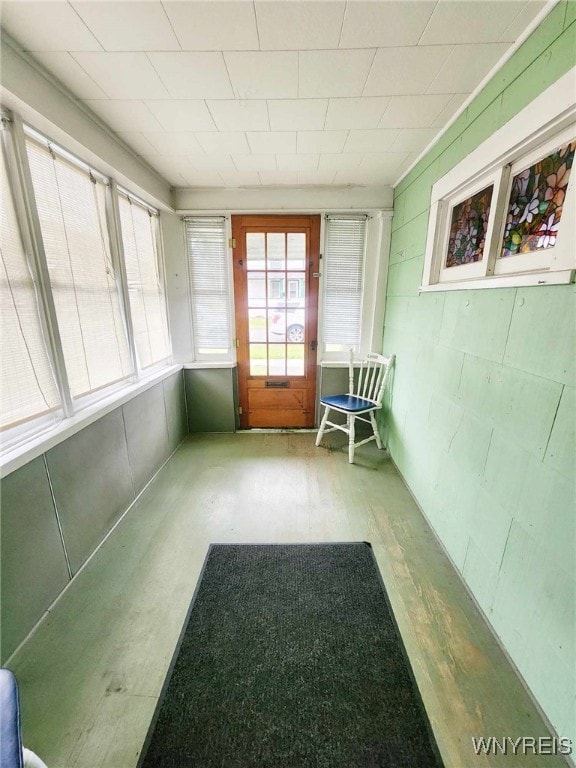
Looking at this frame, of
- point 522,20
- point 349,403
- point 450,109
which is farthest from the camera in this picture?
point 349,403

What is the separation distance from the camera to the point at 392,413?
2.75 metres

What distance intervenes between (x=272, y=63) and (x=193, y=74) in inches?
15.1

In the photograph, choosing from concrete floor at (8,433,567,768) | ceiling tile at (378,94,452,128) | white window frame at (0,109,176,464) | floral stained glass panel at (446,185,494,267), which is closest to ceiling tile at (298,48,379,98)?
ceiling tile at (378,94,452,128)

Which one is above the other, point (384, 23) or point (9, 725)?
point (384, 23)

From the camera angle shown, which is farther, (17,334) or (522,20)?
(17,334)

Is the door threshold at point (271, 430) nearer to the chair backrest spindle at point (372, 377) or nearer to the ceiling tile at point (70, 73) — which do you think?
the chair backrest spindle at point (372, 377)

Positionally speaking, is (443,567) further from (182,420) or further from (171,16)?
(171,16)

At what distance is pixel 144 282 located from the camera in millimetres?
2604

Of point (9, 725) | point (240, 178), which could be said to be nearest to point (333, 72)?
point (240, 178)

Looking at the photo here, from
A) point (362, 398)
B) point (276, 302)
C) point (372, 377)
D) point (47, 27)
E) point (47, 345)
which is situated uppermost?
point (47, 27)

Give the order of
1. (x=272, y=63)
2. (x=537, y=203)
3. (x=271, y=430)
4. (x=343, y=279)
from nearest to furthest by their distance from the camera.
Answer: (x=537, y=203)
(x=272, y=63)
(x=343, y=279)
(x=271, y=430)

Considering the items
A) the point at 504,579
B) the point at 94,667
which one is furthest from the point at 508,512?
the point at 94,667

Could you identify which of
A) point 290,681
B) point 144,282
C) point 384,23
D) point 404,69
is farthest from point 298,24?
point 290,681

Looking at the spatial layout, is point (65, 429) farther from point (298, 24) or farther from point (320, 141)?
point (320, 141)
